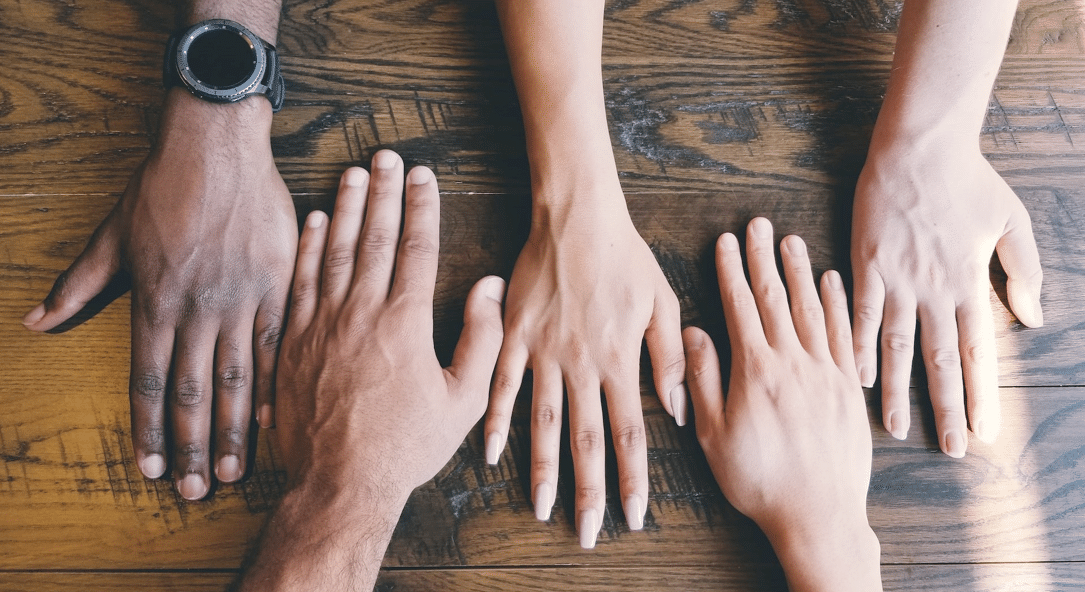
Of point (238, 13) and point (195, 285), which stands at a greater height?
point (238, 13)

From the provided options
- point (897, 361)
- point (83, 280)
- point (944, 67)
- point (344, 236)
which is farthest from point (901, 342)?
point (83, 280)

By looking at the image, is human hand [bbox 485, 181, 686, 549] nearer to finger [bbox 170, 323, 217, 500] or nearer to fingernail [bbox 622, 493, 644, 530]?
fingernail [bbox 622, 493, 644, 530]

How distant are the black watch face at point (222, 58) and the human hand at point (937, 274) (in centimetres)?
94

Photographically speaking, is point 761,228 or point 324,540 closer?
point 324,540

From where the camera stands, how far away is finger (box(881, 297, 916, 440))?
0.88 meters

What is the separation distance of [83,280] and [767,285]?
3.23ft

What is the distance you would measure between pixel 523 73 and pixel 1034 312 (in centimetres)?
85

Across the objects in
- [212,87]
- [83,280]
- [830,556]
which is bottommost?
[830,556]

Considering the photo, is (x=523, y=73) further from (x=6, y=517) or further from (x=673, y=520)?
(x=6, y=517)

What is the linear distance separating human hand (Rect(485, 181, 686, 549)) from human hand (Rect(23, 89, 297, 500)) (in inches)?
13.9

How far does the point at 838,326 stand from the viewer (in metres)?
0.90

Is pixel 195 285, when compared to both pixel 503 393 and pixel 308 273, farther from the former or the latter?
pixel 503 393

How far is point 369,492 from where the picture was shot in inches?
31.8

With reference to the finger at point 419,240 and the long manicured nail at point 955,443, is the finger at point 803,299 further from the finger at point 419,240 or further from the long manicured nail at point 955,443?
the finger at point 419,240
